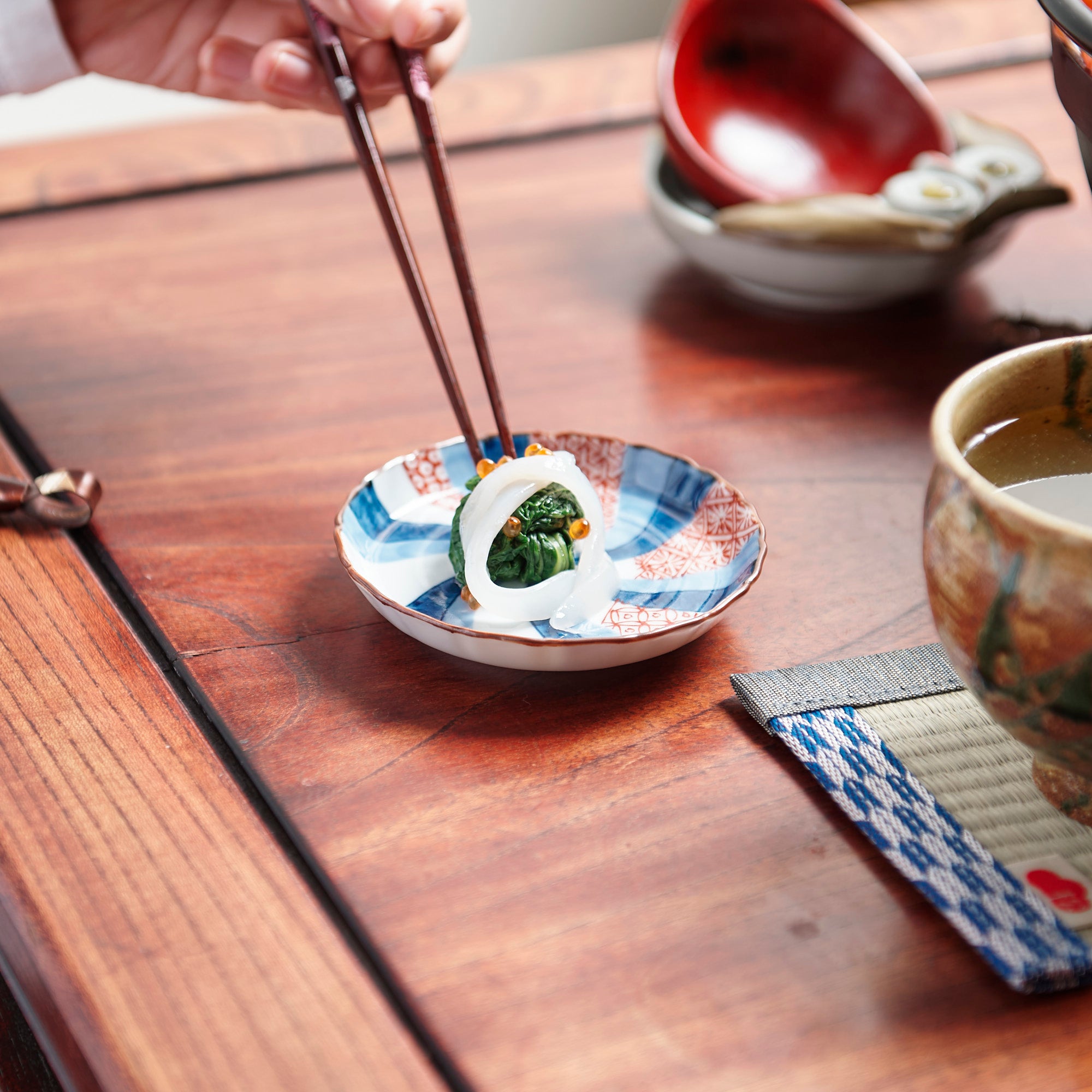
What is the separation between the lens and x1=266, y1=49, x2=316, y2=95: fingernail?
0.96 metres

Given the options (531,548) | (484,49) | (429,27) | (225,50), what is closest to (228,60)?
(225,50)

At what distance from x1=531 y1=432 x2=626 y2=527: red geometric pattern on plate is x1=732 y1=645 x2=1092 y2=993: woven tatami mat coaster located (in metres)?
0.21

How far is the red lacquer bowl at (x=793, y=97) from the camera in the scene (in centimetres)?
105

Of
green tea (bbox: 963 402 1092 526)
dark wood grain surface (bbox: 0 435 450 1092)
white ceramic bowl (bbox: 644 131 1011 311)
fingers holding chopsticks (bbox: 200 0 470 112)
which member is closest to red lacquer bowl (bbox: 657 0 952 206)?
white ceramic bowl (bbox: 644 131 1011 311)

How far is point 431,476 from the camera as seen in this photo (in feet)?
2.39

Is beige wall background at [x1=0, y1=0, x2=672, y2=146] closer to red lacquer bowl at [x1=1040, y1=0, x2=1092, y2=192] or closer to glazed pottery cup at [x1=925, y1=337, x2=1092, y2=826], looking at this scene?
red lacquer bowl at [x1=1040, y1=0, x2=1092, y2=192]

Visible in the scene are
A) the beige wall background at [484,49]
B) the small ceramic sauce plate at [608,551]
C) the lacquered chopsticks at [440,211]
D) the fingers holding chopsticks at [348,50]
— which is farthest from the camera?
the beige wall background at [484,49]

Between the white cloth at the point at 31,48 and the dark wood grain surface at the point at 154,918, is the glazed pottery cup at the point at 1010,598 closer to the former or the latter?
the dark wood grain surface at the point at 154,918

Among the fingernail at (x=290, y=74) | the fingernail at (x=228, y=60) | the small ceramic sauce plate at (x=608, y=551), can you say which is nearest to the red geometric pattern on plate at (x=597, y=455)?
the small ceramic sauce plate at (x=608, y=551)

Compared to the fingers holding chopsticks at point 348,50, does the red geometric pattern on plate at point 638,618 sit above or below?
below

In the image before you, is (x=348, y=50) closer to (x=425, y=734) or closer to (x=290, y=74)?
(x=290, y=74)

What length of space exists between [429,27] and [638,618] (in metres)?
0.47

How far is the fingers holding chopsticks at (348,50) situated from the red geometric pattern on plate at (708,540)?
1.34 feet

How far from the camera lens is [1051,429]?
1.66 feet
